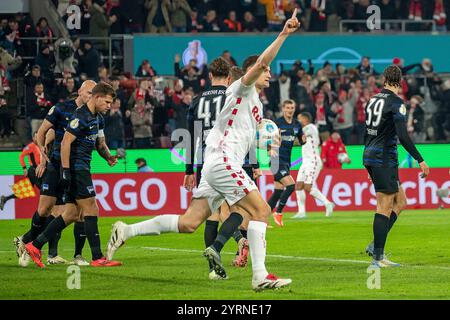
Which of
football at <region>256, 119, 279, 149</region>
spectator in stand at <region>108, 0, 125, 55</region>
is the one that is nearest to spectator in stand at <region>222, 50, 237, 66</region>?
spectator in stand at <region>108, 0, 125, 55</region>

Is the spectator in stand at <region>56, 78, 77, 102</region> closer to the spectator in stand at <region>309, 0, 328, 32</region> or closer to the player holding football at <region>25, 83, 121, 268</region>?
the spectator in stand at <region>309, 0, 328, 32</region>

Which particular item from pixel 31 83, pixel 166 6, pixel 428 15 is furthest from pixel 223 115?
pixel 428 15

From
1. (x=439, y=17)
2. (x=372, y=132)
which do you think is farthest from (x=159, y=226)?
(x=439, y=17)

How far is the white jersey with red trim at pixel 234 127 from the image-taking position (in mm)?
11984

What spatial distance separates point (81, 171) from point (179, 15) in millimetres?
19248

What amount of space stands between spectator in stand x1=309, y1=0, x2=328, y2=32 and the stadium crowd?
7.39 feet

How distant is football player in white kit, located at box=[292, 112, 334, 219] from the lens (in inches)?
1053

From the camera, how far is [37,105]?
2875 centimetres

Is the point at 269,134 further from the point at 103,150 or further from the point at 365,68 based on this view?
the point at 365,68

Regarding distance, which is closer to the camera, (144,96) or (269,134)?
(269,134)

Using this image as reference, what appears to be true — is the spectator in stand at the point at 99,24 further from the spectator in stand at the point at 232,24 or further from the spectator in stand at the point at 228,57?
the spectator in stand at the point at 228,57

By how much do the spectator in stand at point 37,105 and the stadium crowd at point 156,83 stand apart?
3 centimetres

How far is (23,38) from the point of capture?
3069 cm

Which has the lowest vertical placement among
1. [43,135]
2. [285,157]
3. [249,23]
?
[285,157]
